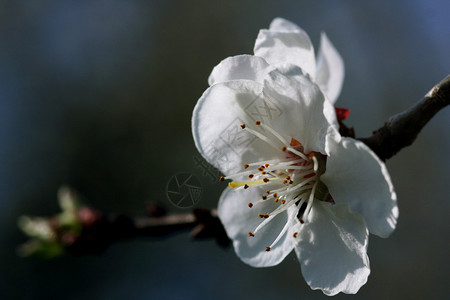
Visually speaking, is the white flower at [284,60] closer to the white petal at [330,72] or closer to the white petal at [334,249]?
the white petal at [330,72]

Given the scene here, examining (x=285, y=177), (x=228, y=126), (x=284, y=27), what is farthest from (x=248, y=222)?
(x=284, y=27)

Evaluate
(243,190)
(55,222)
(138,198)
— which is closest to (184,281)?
(138,198)

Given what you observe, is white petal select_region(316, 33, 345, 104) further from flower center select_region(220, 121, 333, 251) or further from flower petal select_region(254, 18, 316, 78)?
flower center select_region(220, 121, 333, 251)

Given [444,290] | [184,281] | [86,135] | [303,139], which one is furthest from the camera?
[86,135]

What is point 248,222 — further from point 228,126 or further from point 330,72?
point 330,72

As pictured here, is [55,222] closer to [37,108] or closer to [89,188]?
[89,188]

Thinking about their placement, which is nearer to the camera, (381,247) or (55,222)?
(55,222)
